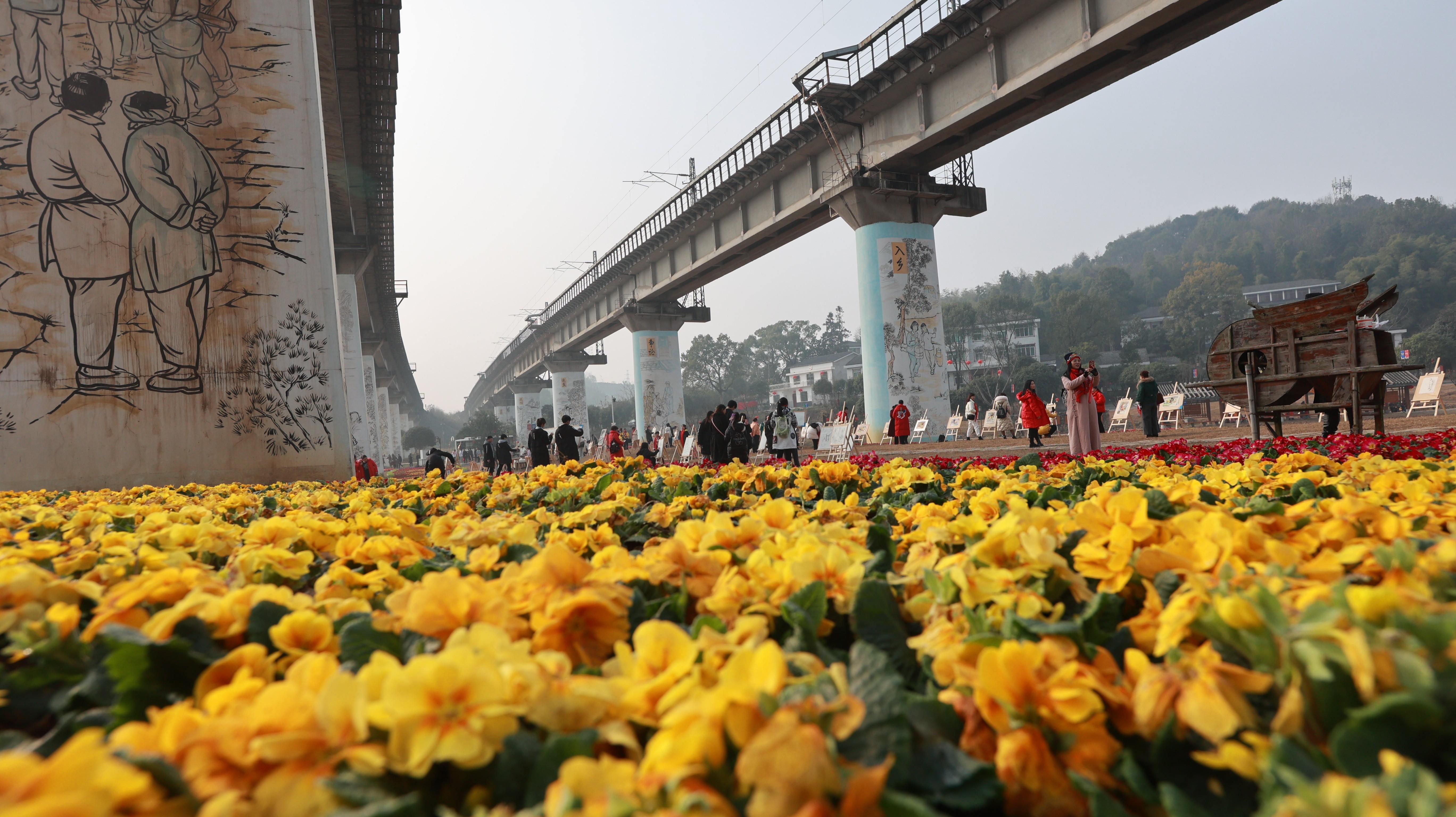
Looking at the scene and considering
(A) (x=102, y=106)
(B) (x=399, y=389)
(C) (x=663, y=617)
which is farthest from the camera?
(B) (x=399, y=389)

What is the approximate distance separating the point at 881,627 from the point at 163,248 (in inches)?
415

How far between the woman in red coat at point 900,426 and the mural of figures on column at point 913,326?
2.52 feet

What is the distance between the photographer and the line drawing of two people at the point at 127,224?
853 centimetres

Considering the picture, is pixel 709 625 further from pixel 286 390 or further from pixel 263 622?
pixel 286 390

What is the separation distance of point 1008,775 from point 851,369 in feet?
341

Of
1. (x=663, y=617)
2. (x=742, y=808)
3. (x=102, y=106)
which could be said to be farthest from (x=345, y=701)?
(x=102, y=106)

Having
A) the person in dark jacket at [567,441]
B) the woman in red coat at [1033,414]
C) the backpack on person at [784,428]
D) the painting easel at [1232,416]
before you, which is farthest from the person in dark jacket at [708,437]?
the painting easel at [1232,416]

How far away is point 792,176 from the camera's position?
85.4 feet

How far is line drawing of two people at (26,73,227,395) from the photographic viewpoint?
853 centimetres

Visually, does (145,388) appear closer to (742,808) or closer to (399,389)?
(742,808)

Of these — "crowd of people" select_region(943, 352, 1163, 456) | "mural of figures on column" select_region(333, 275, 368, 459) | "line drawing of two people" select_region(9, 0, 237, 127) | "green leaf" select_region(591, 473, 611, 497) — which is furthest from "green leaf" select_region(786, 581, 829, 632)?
"mural of figures on column" select_region(333, 275, 368, 459)

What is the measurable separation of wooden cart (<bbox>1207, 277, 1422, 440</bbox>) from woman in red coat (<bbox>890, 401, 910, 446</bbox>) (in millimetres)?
13250

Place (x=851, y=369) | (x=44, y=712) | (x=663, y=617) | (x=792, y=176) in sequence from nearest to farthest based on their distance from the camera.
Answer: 1. (x=44, y=712)
2. (x=663, y=617)
3. (x=792, y=176)
4. (x=851, y=369)

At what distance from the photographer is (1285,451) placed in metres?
4.66
